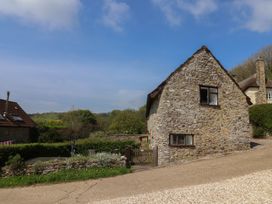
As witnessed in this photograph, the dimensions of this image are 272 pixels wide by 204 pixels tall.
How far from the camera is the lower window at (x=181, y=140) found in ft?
86.8

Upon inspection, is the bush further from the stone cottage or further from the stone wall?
the stone cottage

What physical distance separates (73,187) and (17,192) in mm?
2594

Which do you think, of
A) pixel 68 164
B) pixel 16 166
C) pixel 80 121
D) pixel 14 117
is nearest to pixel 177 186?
pixel 68 164

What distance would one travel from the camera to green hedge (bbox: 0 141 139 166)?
86.6ft

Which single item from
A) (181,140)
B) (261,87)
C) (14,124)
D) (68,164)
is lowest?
(68,164)

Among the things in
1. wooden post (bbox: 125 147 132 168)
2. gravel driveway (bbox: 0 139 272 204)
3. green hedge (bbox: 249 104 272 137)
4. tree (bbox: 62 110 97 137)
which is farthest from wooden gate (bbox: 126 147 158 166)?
tree (bbox: 62 110 97 137)

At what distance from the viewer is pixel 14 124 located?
46.2m

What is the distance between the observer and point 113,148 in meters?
33.0

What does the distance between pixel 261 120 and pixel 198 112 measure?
566 inches

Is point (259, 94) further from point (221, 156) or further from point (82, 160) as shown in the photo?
point (82, 160)

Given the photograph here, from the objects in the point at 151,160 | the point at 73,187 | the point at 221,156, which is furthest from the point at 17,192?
the point at 221,156

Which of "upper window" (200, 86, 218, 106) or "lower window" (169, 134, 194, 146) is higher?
"upper window" (200, 86, 218, 106)

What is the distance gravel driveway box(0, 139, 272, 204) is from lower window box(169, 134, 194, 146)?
112 inches

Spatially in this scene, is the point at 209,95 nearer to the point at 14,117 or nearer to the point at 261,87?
the point at 261,87
